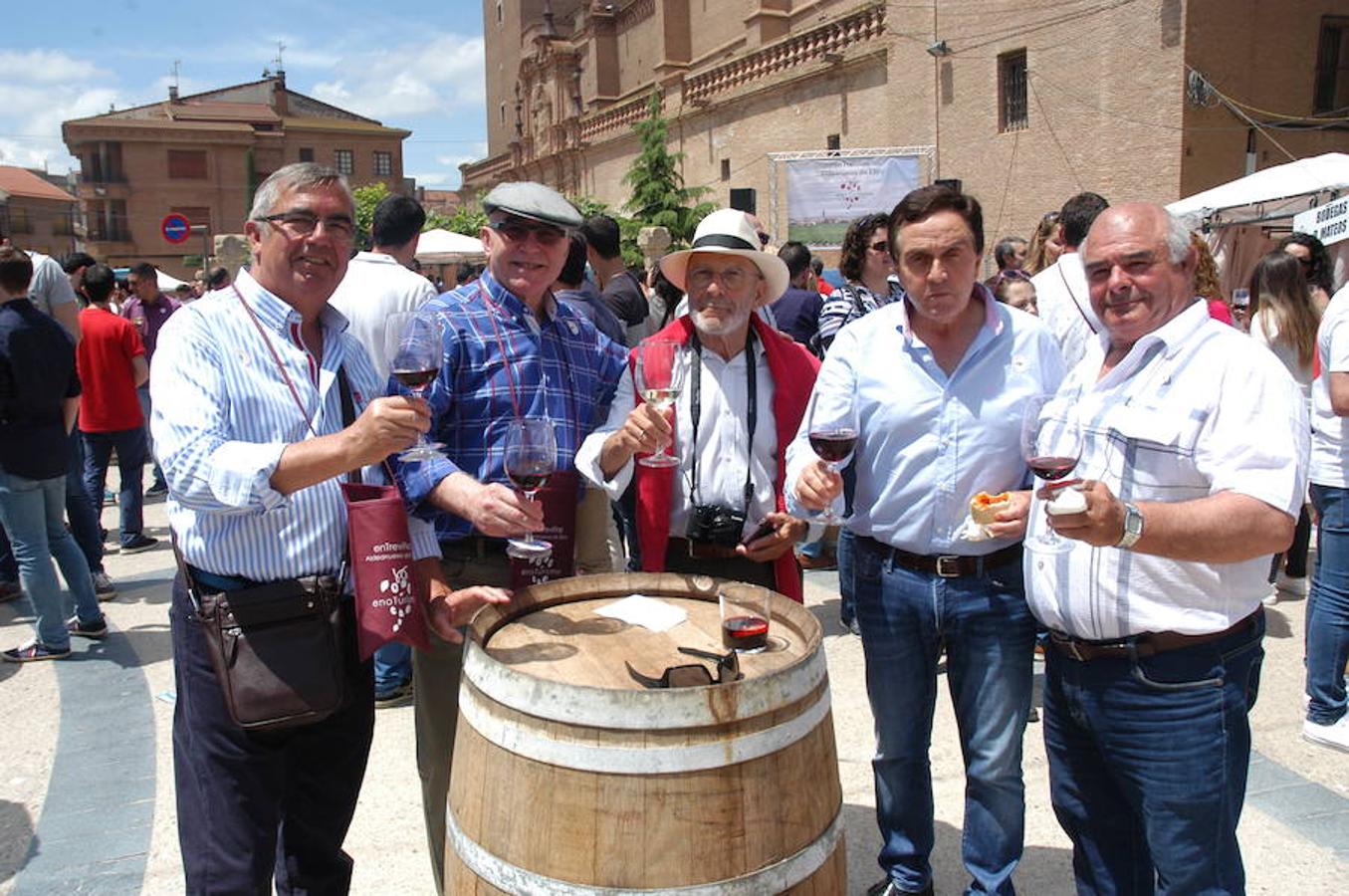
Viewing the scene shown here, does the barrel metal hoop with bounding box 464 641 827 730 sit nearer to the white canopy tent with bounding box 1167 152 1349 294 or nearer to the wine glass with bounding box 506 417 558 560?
the wine glass with bounding box 506 417 558 560

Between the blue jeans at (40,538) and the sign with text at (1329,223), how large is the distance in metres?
8.58

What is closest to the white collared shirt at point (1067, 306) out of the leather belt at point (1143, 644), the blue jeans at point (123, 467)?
the leather belt at point (1143, 644)

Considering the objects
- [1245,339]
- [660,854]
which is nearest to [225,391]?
[660,854]

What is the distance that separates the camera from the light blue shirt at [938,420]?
2.66 meters

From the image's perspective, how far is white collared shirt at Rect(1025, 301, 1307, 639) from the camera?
6.68 feet

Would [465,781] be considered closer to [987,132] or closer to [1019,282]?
[1019,282]

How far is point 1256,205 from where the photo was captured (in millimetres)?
11289

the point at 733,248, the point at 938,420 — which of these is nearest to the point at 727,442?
the point at 733,248

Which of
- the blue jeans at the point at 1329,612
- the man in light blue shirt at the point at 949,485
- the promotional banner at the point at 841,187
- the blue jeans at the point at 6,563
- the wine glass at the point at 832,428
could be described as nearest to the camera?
the wine glass at the point at 832,428

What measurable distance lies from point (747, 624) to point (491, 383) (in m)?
1.05

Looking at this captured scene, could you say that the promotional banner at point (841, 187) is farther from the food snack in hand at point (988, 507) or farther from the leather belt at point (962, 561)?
the food snack in hand at point (988, 507)

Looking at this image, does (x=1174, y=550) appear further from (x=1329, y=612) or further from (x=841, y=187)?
(x=841, y=187)

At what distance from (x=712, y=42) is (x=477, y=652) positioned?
135 feet

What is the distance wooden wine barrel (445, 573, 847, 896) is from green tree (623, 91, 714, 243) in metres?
28.0
